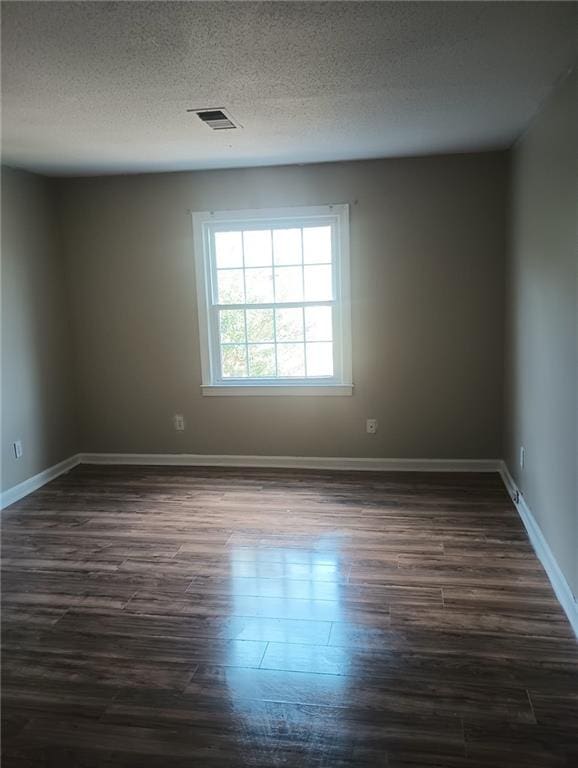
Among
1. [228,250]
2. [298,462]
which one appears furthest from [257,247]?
[298,462]

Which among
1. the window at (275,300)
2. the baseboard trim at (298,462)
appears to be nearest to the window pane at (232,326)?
the window at (275,300)

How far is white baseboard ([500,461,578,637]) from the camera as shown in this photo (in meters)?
2.49

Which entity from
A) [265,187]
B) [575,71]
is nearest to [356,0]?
[575,71]

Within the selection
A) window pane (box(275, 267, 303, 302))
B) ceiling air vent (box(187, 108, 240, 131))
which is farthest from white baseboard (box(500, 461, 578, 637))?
ceiling air vent (box(187, 108, 240, 131))

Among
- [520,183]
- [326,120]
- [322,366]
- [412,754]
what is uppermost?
[326,120]

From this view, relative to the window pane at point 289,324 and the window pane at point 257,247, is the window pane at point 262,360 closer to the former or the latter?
the window pane at point 289,324

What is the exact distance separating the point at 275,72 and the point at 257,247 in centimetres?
223

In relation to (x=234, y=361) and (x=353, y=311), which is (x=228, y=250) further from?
(x=353, y=311)

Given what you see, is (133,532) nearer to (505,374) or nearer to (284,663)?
(284,663)

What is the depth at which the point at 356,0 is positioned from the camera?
181 centimetres

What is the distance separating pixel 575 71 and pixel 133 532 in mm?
3295

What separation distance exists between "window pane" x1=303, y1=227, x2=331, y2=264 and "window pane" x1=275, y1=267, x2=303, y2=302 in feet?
0.41

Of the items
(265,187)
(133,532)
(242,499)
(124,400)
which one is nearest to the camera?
Result: (133,532)

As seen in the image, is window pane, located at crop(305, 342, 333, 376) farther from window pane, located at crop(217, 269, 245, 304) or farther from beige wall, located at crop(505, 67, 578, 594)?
beige wall, located at crop(505, 67, 578, 594)
